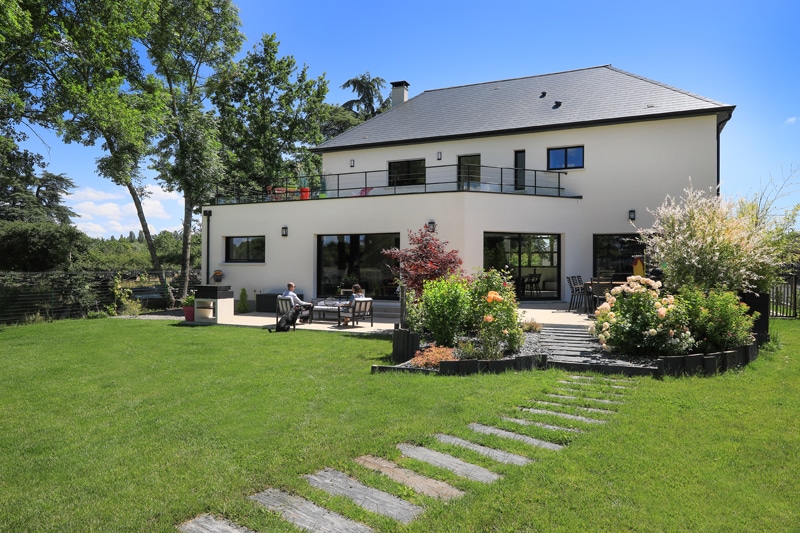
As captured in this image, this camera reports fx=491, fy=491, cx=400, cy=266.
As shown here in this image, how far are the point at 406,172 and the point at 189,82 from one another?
1532 cm

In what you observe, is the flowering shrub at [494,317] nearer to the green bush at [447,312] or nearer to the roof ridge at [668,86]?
the green bush at [447,312]

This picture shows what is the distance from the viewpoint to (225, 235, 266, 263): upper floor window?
18.6m

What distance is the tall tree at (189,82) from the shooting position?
1992 centimetres

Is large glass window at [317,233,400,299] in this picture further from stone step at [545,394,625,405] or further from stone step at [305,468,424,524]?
stone step at [305,468,424,524]

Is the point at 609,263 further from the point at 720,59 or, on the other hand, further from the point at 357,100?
the point at 357,100

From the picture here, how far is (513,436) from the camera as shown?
15.1ft

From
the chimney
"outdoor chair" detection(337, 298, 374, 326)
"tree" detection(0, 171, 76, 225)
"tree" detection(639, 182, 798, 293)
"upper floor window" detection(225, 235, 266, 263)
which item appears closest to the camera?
"tree" detection(639, 182, 798, 293)

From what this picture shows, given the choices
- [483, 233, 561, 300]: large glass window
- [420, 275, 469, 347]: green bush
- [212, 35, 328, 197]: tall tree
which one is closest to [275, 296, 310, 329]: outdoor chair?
[420, 275, 469, 347]: green bush

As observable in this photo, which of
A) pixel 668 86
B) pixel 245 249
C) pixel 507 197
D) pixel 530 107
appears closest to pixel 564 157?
pixel 530 107

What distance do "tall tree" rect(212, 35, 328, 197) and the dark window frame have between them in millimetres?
10839

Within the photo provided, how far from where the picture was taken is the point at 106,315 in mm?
16688

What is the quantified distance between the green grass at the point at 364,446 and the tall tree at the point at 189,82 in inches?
531

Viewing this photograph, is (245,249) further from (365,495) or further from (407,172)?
(365,495)

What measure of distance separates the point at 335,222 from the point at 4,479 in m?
13.8
